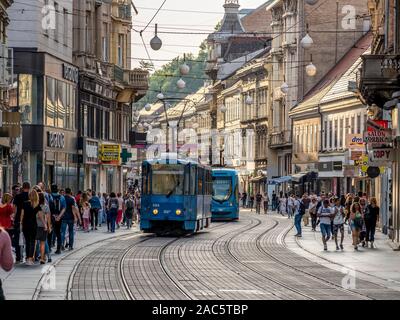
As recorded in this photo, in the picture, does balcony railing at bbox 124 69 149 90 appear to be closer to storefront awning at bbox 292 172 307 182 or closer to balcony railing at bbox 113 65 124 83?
balcony railing at bbox 113 65 124 83

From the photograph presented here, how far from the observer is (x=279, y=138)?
394 feet

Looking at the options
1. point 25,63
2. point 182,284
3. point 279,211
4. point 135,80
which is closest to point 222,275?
point 182,284

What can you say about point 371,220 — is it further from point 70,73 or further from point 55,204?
point 70,73

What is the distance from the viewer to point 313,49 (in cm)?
11000

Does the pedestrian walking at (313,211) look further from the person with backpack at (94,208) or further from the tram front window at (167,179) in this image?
the tram front window at (167,179)

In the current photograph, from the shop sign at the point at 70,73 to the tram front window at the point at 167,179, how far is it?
56.7 ft

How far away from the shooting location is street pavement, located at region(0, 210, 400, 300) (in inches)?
1031

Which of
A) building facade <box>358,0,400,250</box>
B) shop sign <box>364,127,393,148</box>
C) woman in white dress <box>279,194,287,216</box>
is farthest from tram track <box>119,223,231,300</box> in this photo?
woman in white dress <box>279,194,287,216</box>

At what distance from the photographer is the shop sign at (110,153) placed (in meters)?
79.3

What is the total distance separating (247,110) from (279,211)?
3659 centimetres

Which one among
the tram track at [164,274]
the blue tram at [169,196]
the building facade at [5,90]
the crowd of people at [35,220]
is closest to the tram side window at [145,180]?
the blue tram at [169,196]

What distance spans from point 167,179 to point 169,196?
744 millimetres

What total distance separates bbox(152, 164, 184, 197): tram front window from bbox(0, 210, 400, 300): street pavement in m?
1.73

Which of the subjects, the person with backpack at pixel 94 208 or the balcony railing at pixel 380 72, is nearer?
the balcony railing at pixel 380 72
